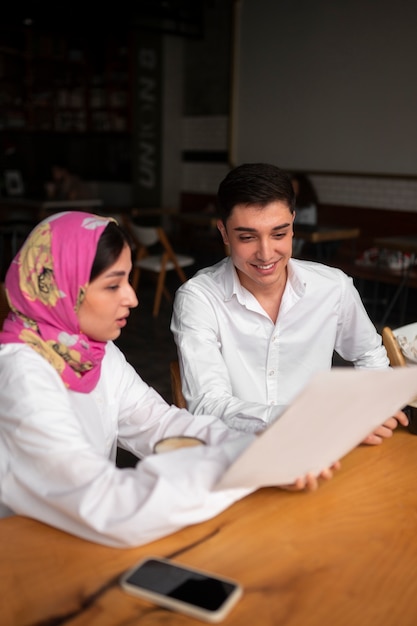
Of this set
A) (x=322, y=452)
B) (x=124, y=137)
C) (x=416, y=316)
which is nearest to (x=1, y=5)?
(x=124, y=137)

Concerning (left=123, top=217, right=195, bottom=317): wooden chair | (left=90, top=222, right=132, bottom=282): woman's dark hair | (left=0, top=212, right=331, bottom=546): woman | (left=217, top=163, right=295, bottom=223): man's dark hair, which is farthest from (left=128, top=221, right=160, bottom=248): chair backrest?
(left=90, top=222, right=132, bottom=282): woman's dark hair

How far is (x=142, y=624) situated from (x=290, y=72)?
7479 millimetres

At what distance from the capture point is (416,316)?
5750 mm

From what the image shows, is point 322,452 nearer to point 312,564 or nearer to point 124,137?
point 312,564

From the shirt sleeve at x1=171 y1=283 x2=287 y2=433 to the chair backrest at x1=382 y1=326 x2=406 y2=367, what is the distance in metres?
0.48

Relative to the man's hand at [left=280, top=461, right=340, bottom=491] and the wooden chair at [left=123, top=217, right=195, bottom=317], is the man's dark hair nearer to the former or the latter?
the man's hand at [left=280, top=461, right=340, bottom=491]

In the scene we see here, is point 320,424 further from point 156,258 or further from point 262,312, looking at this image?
→ point 156,258

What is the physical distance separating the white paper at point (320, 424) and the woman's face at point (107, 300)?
45 centimetres

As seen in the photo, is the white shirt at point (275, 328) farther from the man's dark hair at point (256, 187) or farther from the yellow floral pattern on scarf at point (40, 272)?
the yellow floral pattern on scarf at point (40, 272)

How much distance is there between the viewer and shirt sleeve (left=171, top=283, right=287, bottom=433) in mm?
1578

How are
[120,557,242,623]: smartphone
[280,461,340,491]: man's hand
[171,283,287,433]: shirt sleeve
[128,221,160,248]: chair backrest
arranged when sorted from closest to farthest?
1. [120,557,242,623]: smartphone
2. [280,461,340,491]: man's hand
3. [171,283,287,433]: shirt sleeve
4. [128,221,160,248]: chair backrest

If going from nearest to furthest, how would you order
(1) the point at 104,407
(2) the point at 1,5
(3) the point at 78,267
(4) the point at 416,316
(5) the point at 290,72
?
(3) the point at 78,267
(1) the point at 104,407
(4) the point at 416,316
(2) the point at 1,5
(5) the point at 290,72

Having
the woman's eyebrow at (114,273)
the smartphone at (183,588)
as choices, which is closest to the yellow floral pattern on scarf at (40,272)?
the woman's eyebrow at (114,273)

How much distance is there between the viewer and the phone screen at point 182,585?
89cm
